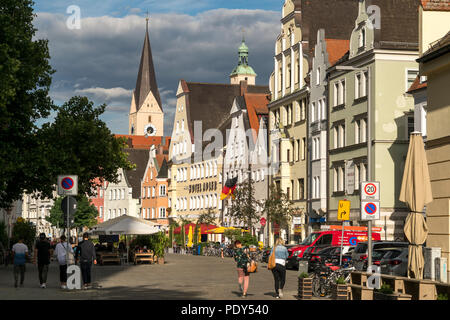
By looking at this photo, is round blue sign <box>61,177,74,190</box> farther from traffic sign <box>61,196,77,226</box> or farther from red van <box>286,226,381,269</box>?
red van <box>286,226,381,269</box>

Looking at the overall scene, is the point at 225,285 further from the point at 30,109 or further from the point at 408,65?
the point at 408,65

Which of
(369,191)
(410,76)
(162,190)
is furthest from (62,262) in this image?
(162,190)

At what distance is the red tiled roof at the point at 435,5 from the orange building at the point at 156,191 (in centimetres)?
9803

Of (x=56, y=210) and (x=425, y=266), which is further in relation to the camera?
(x=56, y=210)

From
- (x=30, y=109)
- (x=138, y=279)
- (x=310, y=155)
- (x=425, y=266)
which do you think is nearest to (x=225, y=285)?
(x=138, y=279)

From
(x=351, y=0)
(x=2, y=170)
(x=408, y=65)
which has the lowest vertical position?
(x=2, y=170)

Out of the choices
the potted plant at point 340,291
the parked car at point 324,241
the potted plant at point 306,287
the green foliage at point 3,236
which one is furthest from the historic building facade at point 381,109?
the potted plant at point 340,291

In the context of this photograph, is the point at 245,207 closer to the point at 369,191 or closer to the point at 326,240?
the point at 326,240

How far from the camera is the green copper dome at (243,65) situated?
618ft

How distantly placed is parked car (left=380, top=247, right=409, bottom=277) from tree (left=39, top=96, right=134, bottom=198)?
51.4 feet

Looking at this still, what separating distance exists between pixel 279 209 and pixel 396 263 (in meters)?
39.5

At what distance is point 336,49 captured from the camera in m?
69.4

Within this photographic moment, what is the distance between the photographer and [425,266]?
2433cm
